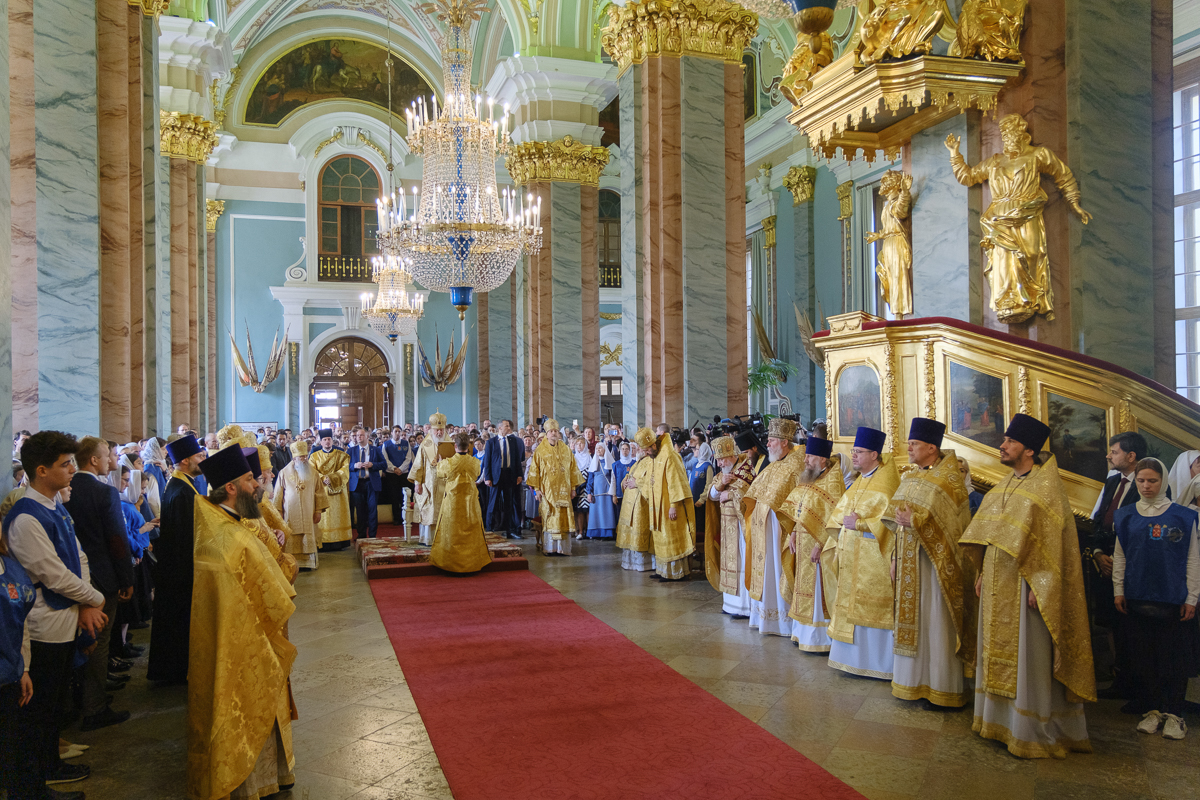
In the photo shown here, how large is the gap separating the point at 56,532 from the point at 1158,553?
565 centimetres

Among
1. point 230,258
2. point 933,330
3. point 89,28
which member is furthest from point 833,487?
point 230,258

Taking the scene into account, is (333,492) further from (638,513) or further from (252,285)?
(252,285)

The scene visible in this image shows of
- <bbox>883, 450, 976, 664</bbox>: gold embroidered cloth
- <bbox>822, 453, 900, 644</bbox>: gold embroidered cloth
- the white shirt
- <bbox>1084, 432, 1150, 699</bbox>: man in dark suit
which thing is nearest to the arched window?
<bbox>822, 453, 900, 644</bbox>: gold embroidered cloth

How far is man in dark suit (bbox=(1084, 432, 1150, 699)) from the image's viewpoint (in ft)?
17.0

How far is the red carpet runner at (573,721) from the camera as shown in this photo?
4176mm

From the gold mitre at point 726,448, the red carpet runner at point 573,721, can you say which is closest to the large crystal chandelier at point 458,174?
the gold mitre at point 726,448

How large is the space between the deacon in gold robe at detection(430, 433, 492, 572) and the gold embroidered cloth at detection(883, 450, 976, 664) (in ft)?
18.2

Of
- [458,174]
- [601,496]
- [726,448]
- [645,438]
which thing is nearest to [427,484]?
[601,496]

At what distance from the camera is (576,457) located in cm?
1285

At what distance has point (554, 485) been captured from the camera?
452 inches

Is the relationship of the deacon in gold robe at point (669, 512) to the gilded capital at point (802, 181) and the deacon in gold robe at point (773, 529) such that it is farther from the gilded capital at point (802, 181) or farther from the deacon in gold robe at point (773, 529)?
the gilded capital at point (802, 181)

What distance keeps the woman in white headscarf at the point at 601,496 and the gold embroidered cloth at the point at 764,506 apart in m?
4.87

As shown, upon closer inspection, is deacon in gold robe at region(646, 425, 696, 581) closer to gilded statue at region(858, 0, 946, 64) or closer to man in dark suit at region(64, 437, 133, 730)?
gilded statue at region(858, 0, 946, 64)

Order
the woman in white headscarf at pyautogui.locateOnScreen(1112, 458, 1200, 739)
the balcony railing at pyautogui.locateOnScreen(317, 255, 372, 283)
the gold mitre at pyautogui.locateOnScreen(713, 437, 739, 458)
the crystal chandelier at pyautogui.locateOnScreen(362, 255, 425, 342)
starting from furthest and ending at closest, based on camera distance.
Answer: the balcony railing at pyautogui.locateOnScreen(317, 255, 372, 283)
the crystal chandelier at pyautogui.locateOnScreen(362, 255, 425, 342)
the gold mitre at pyautogui.locateOnScreen(713, 437, 739, 458)
the woman in white headscarf at pyautogui.locateOnScreen(1112, 458, 1200, 739)
